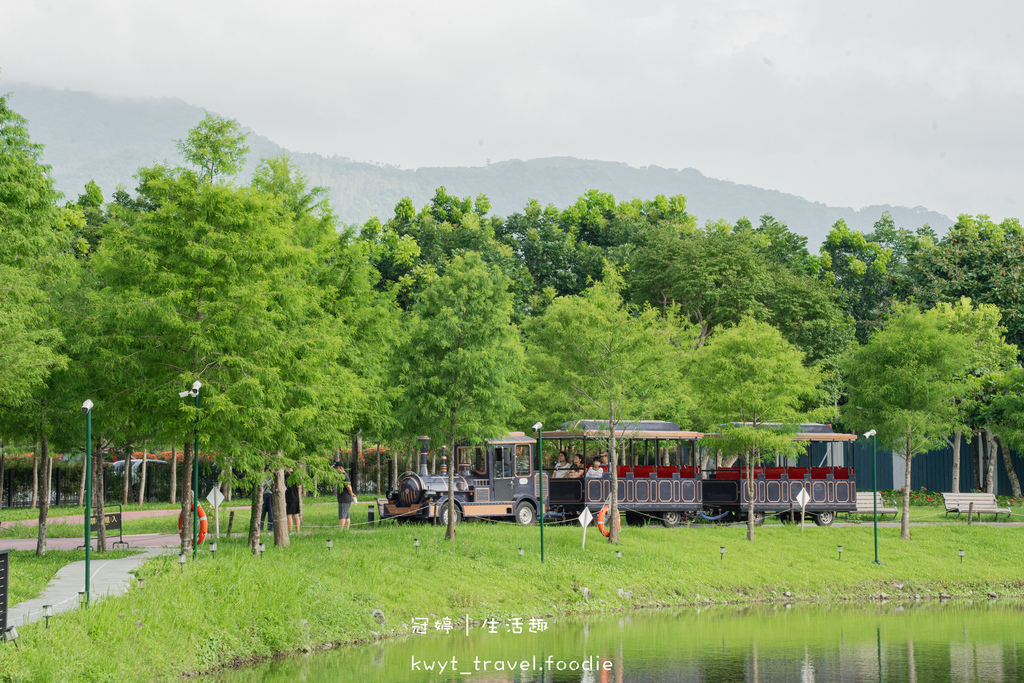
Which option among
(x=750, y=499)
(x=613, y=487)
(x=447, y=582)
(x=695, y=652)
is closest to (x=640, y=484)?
(x=750, y=499)

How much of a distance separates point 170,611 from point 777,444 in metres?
19.6

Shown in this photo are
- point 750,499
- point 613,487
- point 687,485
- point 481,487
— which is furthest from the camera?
point 687,485

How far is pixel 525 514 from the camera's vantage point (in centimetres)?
3322

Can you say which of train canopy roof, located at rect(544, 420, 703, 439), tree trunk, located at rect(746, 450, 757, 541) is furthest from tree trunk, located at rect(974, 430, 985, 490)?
train canopy roof, located at rect(544, 420, 703, 439)

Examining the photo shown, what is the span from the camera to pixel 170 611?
16.1m

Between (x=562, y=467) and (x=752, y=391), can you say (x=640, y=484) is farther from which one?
(x=752, y=391)

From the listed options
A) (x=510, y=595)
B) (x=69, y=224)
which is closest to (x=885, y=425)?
(x=510, y=595)

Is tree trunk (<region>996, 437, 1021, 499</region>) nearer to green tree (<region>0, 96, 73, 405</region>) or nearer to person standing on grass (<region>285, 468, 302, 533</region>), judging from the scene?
person standing on grass (<region>285, 468, 302, 533</region>)

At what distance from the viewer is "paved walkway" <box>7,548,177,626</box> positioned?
50.6 feet

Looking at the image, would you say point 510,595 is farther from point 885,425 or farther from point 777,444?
point 885,425

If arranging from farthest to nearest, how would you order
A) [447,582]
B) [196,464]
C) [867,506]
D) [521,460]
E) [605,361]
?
[867,506]
[521,460]
[605,361]
[447,582]
[196,464]

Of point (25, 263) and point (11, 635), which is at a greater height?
point (25, 263)

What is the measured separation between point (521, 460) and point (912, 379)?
40.9 ft

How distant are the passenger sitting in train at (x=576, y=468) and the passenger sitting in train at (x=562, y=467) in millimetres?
161
